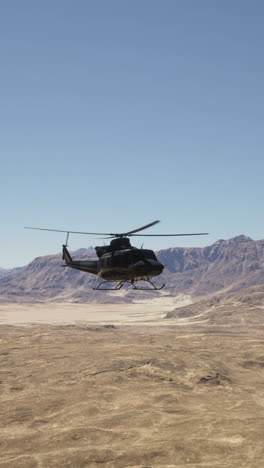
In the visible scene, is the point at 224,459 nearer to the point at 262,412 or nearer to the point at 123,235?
the point at 262,412

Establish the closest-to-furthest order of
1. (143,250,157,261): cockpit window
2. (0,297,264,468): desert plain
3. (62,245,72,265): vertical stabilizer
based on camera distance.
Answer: (143,250,157,261): cockpit window, (62,245,72,265): vertical stabilizer, (0,297,264,468): desert plain

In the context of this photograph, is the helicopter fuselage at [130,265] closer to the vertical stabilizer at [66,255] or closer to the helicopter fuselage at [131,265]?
the helicopter fuselage at [131,265]

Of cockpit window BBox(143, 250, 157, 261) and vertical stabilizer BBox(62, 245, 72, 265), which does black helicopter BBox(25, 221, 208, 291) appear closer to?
cockpit window BBox(143, 250, 157, 261)

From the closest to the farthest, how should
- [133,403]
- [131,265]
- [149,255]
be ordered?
[131,265] → [149,255] → [133,403]

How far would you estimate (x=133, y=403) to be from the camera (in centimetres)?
7475

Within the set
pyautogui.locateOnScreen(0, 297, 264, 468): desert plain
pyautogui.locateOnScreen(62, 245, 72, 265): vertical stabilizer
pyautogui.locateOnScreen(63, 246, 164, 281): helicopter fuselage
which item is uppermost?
pyautogui.locateOnScreen(62, 245, 72, 265): vertical stabilizer

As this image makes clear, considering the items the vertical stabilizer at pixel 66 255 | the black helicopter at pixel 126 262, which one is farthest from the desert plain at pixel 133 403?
the black helicopter at pixel 126 262

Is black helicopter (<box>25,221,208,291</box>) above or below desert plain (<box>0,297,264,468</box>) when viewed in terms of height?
above

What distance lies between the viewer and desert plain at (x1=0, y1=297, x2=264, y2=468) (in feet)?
182

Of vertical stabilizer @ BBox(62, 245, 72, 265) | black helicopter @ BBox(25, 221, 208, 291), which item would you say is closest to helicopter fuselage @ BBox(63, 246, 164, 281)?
black helicopter @ BBox(25, 221, 208, 291)

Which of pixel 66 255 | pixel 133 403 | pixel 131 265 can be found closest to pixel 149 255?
pixel 131 265

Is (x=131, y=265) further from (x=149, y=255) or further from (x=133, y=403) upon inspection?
(x=133, y=403)

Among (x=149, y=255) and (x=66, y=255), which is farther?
(x=66, y=255)

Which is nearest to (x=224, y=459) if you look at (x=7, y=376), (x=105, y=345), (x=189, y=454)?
(x=189, y=454)
